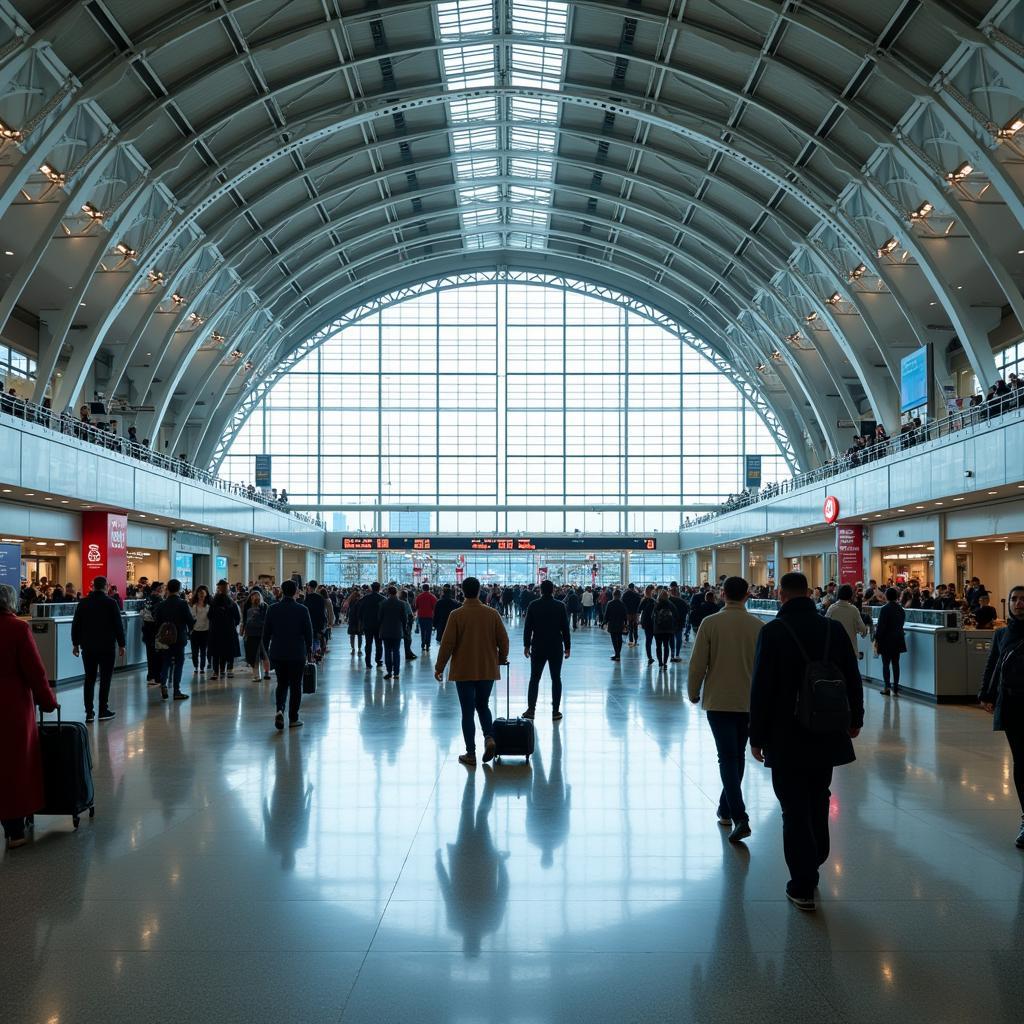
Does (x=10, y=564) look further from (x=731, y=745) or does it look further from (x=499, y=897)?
(x=499, y=897)

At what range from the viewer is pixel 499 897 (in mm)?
5156

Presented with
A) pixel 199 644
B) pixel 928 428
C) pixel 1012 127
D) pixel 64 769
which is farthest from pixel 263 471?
pixel 64 769

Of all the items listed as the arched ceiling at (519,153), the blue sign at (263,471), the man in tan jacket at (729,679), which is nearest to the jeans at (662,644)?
the arched ceiling at (519,153)

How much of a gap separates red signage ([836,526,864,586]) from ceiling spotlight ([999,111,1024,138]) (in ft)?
48.8

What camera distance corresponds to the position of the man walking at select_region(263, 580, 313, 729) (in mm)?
10836

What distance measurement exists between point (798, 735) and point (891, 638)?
1107 centimetres

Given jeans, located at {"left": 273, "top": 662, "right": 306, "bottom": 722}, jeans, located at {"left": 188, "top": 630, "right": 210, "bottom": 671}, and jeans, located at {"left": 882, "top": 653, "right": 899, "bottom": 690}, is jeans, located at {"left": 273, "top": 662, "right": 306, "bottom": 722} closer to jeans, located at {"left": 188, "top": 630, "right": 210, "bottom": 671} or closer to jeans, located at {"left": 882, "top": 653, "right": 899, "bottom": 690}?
jeans, located at {"left": 188, "top": 630, "right": 210, "bottom": 671}

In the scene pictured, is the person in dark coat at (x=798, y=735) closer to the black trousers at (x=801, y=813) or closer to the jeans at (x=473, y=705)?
the black trousers at (x=801, y=813)

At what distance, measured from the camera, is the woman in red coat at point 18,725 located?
613 cm

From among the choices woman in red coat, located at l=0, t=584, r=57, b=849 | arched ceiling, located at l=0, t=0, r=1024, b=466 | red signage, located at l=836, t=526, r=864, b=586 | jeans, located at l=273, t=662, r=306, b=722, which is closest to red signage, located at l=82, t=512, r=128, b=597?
arched ceiling, located at l=0, t=0, r=1024, b=466

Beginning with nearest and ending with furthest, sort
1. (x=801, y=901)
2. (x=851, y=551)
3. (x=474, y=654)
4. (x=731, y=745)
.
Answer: (x=801, y=901), (x=731, y=745), (x=474, y=654), (x=851, y=551)

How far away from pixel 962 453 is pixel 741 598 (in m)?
17.6

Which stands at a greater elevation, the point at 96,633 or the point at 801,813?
the point at 96,633

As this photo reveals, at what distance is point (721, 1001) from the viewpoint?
3.87 meters
